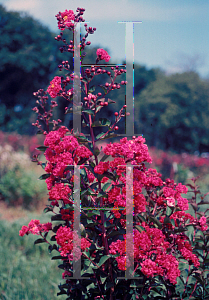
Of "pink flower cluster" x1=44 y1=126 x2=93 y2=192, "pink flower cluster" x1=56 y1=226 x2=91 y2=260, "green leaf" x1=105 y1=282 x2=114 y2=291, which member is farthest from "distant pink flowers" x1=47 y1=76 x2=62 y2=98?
"green leaf" x1=105 y1=282 x2=114 y2=291

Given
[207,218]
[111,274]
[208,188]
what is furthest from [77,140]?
[208,188]

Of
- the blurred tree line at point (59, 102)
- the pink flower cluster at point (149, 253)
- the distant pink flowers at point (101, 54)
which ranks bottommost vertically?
A: the pink flower cluster at point (149, 253)

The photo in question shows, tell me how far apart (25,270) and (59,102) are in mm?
13046

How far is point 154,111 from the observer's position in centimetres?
1703

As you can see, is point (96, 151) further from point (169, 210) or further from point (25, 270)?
point (25, 270)

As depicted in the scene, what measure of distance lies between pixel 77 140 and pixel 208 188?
642cm

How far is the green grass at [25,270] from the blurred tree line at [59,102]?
1217 centimetres

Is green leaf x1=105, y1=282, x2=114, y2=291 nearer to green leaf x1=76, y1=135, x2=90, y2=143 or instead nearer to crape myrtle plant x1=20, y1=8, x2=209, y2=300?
crape myrtle plant x1=20, y1=8, x2=209, y2=300

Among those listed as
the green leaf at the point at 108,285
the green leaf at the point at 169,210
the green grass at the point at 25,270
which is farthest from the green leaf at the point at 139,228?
the green grass at the point at 25,270

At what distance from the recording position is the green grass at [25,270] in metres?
2.51

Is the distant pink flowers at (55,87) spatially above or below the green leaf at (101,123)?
above

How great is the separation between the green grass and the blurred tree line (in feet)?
39.9

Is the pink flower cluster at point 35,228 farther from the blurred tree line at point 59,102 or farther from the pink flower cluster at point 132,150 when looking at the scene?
the blurred tree line at point 59,102

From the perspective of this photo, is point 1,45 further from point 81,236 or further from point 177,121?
point 81,236
